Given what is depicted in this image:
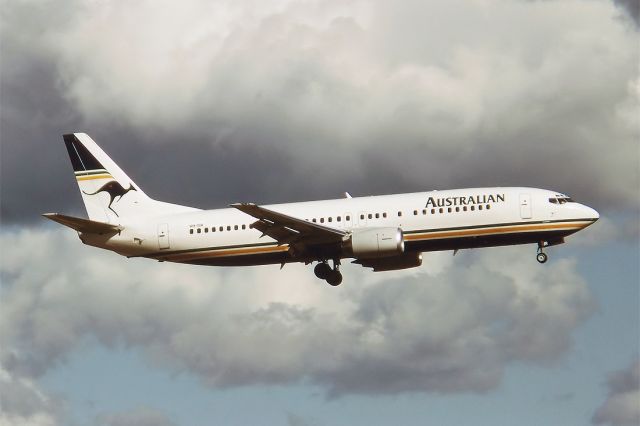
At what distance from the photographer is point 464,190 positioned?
225ft

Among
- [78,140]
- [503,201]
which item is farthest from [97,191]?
[503,201]

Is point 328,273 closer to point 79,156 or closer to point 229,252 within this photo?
point 229,252

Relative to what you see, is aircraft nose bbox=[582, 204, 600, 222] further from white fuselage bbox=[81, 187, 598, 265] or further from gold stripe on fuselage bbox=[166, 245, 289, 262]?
gold stripe on fuselage bbox=[166, 245, 289, 262]

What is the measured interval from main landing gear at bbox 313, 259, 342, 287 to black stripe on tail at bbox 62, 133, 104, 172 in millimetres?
18563

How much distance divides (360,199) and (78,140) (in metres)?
22.9

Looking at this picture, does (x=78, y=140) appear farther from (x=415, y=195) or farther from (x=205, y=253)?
(x=415, y=195)

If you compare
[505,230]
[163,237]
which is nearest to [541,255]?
[505,230]

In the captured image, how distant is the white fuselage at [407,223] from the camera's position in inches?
2645

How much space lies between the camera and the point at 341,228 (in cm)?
6969

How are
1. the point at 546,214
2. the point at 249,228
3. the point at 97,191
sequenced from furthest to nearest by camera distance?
the point at 97,191 < the point at 249,228 < the point at 546,214

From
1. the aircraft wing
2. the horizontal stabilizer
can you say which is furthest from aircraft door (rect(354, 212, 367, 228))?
the horizontal stabilizer

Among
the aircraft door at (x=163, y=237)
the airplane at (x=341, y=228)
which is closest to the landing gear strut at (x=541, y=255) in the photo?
Result: the airplane at (x=341, y=228)

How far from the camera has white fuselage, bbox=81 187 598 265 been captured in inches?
2645

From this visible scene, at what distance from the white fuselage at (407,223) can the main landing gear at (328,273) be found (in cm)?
183
